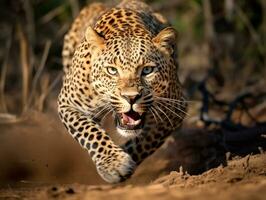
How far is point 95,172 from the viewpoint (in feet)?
30.6

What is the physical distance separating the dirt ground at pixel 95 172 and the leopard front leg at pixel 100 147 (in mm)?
213

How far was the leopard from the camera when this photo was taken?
6908mm

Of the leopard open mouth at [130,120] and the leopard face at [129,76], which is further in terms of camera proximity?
the leopard open mouth at [130,120]

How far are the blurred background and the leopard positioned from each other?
1.18 m

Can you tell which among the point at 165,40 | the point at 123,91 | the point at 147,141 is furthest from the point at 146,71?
the point at 147,141

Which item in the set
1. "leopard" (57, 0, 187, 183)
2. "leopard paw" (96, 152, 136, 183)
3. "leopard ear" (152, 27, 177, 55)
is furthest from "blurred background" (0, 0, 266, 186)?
"leopard ear" (152, 27, 177, 55)

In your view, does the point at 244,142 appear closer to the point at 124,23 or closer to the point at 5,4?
the point at 124,23

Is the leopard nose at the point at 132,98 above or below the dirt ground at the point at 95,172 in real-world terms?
above

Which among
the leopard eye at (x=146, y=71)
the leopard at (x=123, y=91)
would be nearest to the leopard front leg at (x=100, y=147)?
the leopard at (x=123, y=91)

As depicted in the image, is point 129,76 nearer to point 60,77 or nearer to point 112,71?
point 112,71

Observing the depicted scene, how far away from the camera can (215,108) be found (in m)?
12.4

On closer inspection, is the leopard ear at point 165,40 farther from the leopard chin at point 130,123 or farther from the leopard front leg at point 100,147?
the leopard front leg at point 100,147

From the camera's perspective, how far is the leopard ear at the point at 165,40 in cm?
755

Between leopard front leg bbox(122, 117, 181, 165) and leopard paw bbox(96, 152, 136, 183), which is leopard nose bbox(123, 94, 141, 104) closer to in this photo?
leopard paw bbox(96, 152, 136, 183)
